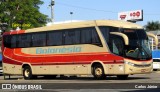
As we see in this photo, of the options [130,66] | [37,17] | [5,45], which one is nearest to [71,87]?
[130,66]

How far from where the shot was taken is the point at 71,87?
18203mm

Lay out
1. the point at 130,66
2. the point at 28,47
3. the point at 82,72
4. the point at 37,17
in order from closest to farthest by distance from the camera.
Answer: the point at 130,66
the point at 82,72
the point at 28,47
the point at 37,17

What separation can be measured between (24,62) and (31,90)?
14.8 metres

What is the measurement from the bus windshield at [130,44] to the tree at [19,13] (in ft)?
88.4

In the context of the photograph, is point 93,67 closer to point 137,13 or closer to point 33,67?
point 33,67

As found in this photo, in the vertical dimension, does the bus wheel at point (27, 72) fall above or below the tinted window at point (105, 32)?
below

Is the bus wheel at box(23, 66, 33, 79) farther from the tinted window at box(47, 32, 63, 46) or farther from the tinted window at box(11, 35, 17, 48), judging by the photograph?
the tinted window at box(47, 32, 63, 46)

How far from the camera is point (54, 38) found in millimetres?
28578

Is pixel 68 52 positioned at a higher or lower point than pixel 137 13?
lower

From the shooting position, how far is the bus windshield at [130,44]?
25.1m

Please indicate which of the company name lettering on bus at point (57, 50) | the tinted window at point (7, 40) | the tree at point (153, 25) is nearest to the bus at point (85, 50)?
the company name lettering on bus at point (57, 50)

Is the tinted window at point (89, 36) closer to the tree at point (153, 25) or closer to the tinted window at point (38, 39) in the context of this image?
the tinted window at point (38, 39)

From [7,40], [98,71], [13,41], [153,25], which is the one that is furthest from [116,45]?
[153,25]

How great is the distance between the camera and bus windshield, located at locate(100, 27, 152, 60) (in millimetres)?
25125
